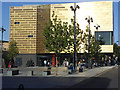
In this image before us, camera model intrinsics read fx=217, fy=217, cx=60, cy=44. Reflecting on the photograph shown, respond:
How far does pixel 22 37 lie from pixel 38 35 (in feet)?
16.0

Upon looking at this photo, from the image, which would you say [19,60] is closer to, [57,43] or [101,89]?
[57,43]

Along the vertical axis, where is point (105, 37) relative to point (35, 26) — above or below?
below

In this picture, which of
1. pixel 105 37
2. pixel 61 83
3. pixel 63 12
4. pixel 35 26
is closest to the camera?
pixel 61 83

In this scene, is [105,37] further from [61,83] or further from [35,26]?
[61,83]

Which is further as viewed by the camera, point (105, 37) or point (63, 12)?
point (63, 12)

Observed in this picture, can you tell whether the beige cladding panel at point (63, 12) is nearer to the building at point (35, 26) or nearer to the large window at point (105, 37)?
the building at point (35, 26)

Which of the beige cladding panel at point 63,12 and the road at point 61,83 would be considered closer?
the road at point 61,83

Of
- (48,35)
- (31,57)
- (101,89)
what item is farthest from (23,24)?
(101,89)

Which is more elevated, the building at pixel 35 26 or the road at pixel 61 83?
the building at pixel 35 26

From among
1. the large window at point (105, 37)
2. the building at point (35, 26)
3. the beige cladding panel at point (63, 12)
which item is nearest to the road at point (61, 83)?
the building at point (35, 26)

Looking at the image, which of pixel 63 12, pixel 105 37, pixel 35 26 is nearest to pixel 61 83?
pixel 35 26

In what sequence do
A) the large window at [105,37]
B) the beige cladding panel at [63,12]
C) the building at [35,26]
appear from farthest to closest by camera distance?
1. the beige cladding panel at [63,12]
2. the large window at [105,37]
3. the building at [35,26]

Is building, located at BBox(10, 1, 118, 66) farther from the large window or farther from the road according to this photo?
the road

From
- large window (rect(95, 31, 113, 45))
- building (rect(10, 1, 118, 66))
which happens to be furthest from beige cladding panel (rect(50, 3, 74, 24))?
large window (rect(95, 31, 113, 45))
